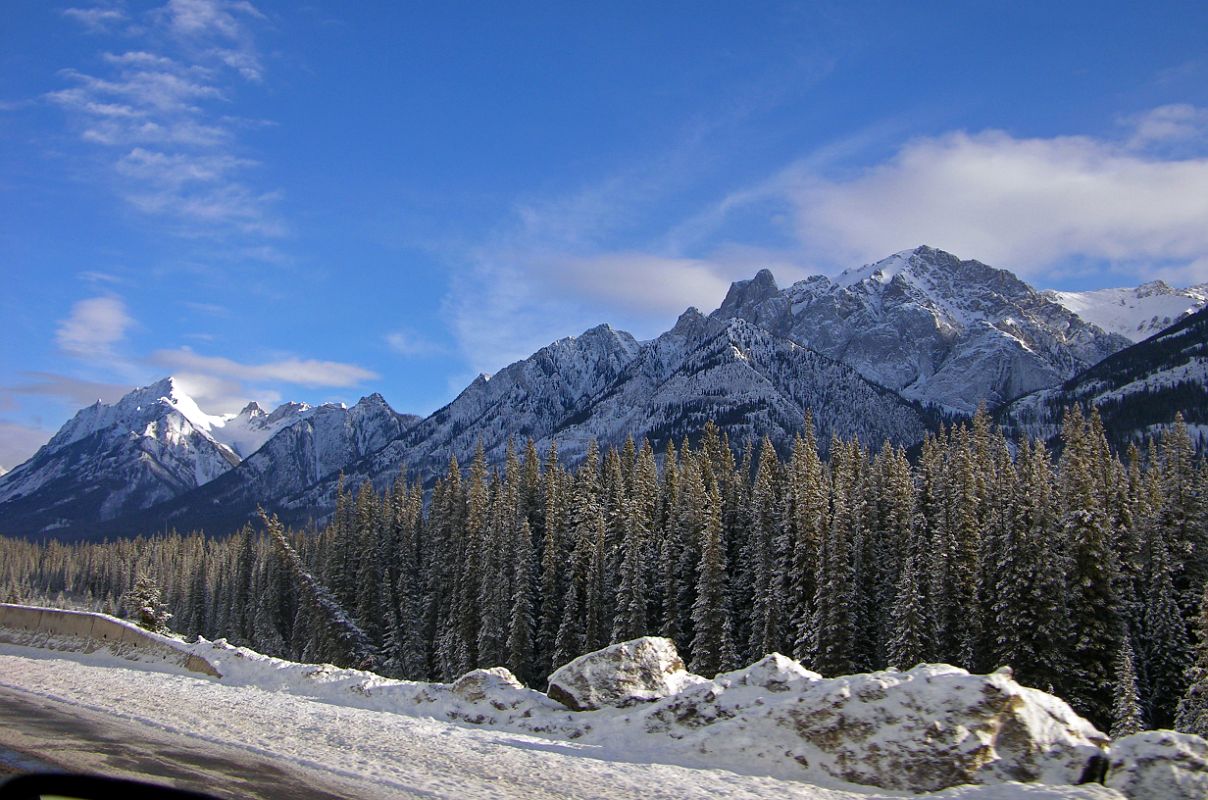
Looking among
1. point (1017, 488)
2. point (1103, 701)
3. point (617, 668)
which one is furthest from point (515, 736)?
point (1017, 488)

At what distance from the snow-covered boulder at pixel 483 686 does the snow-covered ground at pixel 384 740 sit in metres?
0.35

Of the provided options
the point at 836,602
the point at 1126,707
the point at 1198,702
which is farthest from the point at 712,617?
the point at 1198,702

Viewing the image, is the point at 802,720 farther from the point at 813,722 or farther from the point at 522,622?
the point at 522,622

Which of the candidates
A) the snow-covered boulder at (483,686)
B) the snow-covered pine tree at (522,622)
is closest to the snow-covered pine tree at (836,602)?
the snow-covered pine tree at (522,622)

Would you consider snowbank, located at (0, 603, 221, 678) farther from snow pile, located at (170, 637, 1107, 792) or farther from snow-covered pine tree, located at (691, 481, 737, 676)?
snow-covered pine tree, located at (691, 481, 737, 676)

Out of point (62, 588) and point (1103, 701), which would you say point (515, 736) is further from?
point (62, 588)

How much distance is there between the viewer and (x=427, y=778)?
45.6 ft

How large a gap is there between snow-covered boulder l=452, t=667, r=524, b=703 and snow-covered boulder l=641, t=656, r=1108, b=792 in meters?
6.28

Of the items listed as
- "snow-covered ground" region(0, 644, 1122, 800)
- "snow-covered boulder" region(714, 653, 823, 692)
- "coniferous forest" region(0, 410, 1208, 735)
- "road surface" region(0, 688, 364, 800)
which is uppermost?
"coniferous forest" region(0, 410, 1208, 735)

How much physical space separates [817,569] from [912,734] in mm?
37176

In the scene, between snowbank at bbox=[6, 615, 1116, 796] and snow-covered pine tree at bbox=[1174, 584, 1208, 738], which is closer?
snowbank at bbox=[6, 615, 1116, 796]

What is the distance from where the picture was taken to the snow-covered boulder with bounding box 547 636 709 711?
21.1 metres

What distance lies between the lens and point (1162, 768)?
12250mm

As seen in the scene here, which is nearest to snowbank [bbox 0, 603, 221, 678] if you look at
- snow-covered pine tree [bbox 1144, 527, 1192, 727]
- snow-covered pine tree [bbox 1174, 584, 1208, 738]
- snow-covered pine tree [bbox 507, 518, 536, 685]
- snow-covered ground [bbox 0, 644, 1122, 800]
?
snow-covered ground [bbox 0, 644, 1122, 800]
